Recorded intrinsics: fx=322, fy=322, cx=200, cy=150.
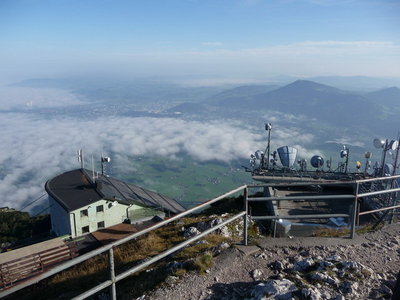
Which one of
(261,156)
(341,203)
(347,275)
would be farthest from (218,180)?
(347,275)

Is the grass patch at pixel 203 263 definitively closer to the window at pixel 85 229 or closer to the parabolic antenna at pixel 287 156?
the window at pixel 85 229

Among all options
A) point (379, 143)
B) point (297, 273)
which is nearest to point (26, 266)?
point (297, 273)

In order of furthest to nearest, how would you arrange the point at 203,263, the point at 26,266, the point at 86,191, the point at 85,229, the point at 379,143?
the point at 86,191 → the point at 379,143 → the point at 85,229 → the point at 26,266 → the point at 203,263

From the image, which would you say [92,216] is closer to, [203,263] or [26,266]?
[26,266]

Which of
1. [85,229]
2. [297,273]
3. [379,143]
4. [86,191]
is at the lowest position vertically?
[85,229]

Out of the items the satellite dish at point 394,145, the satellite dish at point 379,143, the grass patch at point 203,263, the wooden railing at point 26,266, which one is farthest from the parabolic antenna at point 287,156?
the grass patch at point 203,263

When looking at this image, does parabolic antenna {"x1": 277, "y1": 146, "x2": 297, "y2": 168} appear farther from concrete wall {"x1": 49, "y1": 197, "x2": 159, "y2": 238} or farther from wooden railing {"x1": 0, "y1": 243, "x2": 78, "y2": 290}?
wooden railing {"x1": 0, "y1": 243, "x2": 78, "y2": 290}

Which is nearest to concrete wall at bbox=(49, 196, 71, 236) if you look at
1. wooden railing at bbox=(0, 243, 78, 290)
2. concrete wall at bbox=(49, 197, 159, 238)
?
concrete wall at bbox=(49, 197, 159, 238)
